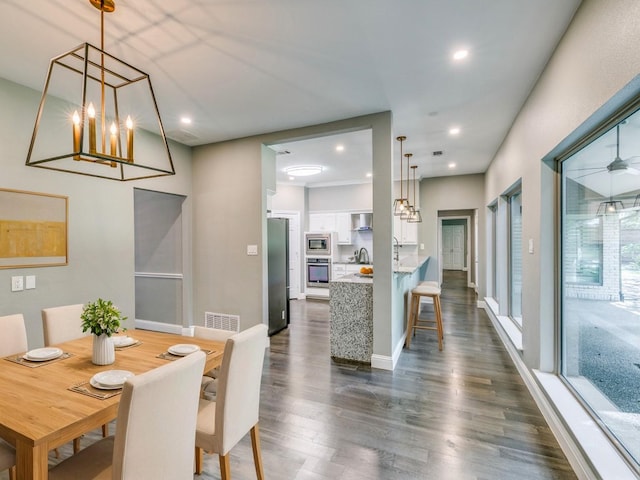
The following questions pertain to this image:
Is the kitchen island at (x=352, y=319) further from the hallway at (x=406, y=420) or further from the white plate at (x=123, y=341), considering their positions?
the white plate at (x=123, y=341)

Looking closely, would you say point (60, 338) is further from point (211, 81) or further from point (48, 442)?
point (211, 81)

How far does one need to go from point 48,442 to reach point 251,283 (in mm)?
3099

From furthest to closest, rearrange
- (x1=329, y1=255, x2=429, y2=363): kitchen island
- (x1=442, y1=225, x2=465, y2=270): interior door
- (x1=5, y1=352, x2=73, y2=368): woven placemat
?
(x1=442, y1=225, x2=465, y2=270): interior door → (x1=329, y1=255, x2=429, y2=363): kitchen island → (x1=5, y1=352, x2=73, y2=368): woven placemat

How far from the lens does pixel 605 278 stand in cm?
201

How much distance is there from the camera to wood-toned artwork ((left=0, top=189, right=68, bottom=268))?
2.71 meters

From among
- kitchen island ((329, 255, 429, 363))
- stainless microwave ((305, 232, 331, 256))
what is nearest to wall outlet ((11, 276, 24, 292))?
kitchen island ((329, 255, 429, 363))

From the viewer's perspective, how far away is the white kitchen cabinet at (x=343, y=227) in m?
7.80

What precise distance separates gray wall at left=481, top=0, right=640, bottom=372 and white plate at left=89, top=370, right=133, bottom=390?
271 centimetres

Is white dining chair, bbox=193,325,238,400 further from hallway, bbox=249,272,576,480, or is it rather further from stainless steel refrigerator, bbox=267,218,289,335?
stainless steel refrigerator, bbox=267,218,289,335

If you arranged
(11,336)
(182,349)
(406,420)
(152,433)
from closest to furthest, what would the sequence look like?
(152,433) → (182,349) → (11,336) → (406,420)

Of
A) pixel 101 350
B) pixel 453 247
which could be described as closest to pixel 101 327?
pixel 101 350

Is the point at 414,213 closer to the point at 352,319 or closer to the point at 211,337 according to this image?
the point at 352,319

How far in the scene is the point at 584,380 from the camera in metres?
2.34

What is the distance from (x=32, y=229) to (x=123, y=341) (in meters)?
1.65
